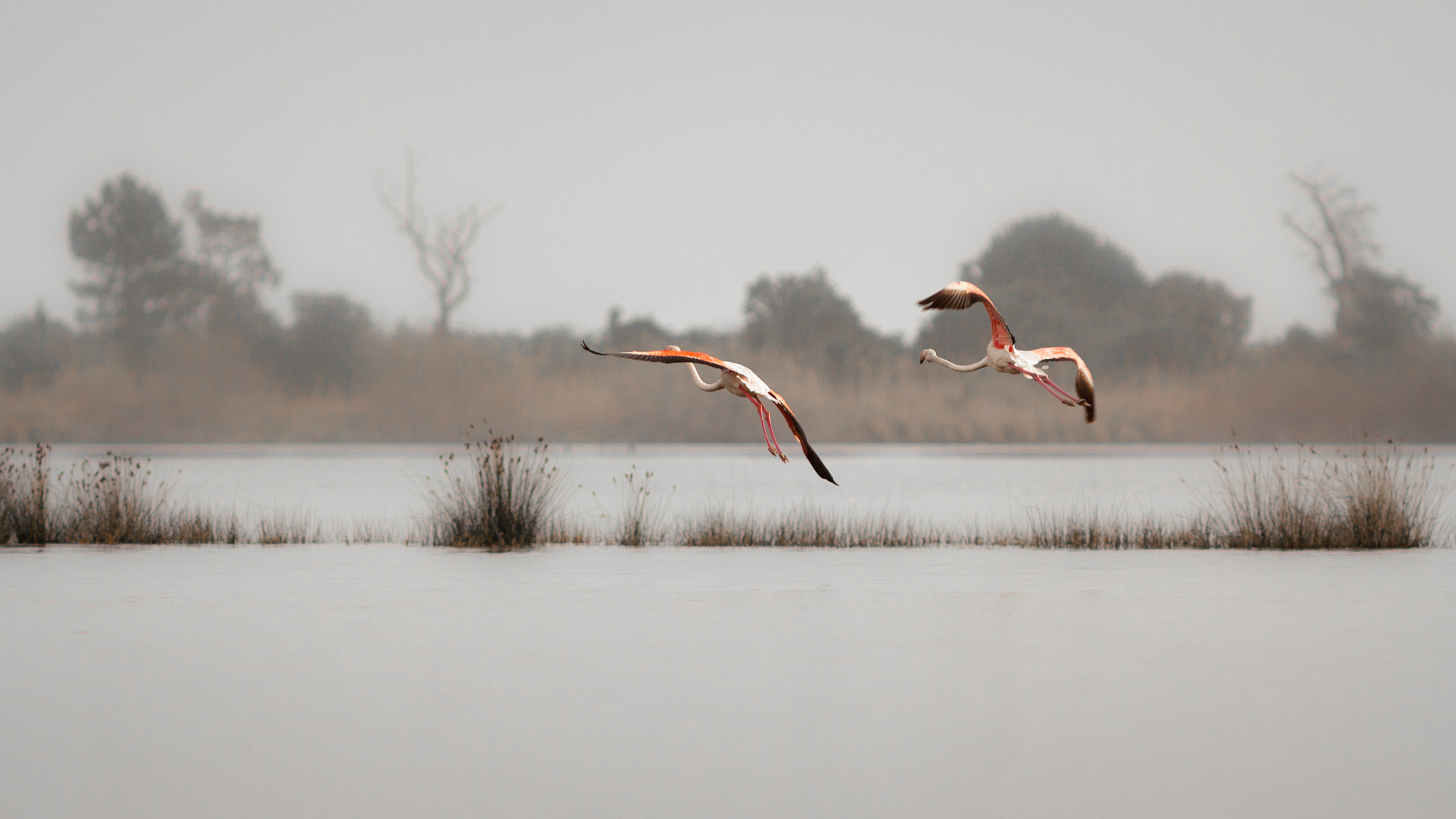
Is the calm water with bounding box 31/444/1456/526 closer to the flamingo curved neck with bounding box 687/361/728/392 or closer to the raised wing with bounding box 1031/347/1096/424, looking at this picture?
the flamingo curved neck with bounding box 687/361/728/392

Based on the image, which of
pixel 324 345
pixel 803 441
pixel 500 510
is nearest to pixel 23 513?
pixel 500 510

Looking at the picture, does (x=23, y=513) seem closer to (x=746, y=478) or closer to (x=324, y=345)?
(x=746, y=478)

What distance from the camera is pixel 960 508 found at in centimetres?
2173

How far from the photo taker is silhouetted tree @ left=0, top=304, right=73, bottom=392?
156ft

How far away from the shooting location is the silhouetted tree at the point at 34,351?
4744 centimetres

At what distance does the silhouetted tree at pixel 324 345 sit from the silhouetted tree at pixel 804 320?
14.4 m

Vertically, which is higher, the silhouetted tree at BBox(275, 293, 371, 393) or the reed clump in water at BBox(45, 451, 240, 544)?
the silhouetted tree at BBox(275, 293, 371, 393)

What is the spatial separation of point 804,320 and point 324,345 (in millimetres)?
17473

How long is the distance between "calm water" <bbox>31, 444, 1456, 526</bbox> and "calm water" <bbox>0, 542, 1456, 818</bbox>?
246 inches

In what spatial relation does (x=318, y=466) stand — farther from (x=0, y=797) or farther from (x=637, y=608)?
(x=0, y=797)

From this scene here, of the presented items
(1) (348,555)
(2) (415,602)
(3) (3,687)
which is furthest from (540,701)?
(1) (348,555)

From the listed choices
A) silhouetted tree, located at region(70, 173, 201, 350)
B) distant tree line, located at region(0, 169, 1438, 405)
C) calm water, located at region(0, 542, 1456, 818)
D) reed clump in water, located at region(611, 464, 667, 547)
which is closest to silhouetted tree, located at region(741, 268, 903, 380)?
distant tree line, located at region(0, 169, 1438, 405)

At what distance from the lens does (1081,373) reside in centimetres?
484

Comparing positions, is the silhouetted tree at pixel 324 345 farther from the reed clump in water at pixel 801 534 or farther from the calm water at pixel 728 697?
the calm water at pixel 728 697
